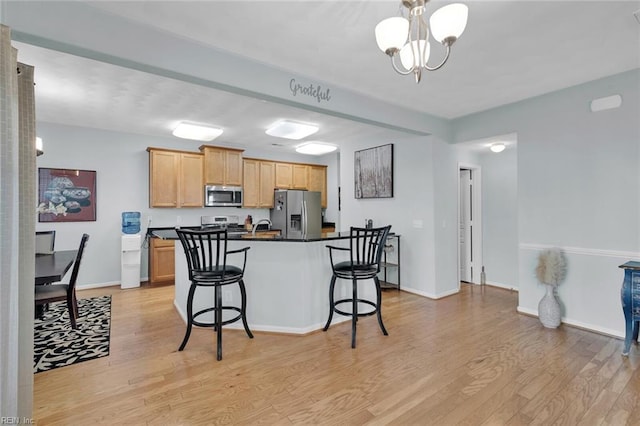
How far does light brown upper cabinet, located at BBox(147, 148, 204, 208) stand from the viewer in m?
5.32

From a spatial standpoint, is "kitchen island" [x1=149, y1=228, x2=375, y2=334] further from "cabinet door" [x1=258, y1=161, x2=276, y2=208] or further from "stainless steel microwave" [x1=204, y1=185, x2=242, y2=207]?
"cabinet door" [x1=258, y1=161, x2=276, y2=208]

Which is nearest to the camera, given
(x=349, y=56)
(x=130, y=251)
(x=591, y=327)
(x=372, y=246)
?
(x=349, y=56)

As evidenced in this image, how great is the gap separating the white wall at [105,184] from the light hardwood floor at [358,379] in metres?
2.31

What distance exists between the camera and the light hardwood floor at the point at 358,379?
193 centimetres

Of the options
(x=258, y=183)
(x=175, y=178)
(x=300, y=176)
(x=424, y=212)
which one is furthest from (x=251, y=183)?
(x=424, y=212)

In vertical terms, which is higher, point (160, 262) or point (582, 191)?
point (582, 191)

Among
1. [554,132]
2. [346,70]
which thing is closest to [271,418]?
[346,70]

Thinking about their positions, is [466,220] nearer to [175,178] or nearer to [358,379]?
[358,379]

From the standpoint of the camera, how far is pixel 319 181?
7328 mm

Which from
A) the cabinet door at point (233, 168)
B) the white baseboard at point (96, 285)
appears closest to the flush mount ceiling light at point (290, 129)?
the cabinet door at point (233, 168)

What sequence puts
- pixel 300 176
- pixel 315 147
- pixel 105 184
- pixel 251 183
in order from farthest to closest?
1. pixel 300 176
2. pixel 251 183
3. pixel 315 147
4. pixel 105 184

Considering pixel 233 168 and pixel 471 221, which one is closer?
pixel 471 221

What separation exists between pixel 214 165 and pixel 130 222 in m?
1.73

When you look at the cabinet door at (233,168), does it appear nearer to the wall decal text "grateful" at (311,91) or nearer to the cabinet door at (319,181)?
the cabinet door at (319,181)
